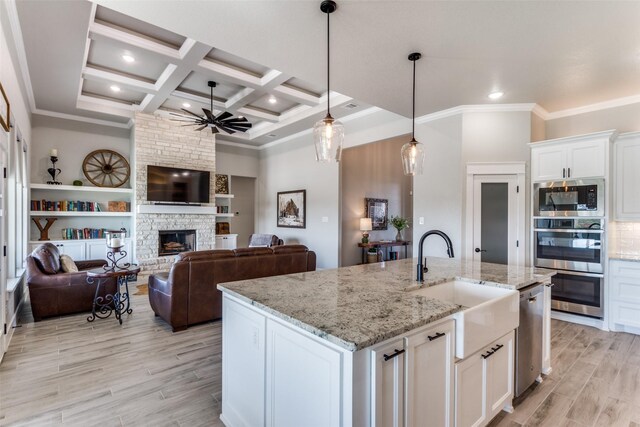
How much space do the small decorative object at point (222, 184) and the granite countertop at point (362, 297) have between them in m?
6.43

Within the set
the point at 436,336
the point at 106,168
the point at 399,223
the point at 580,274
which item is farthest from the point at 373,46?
the point at 106,168

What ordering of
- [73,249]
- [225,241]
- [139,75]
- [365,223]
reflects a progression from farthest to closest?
[225,241] → [365,223] → [73,249] → [139,75]

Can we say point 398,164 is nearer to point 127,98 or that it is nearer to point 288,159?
point 288,159

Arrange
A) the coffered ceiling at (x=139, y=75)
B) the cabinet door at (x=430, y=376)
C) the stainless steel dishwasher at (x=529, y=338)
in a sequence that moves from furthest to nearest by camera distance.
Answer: the coffered ceiling at (x=139, y=75) < the stainless steel dishwasher at (x=529, y=338) < the cabinet door at (x=430, y=376)

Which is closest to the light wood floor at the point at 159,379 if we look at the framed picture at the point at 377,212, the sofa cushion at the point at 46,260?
the sofa cushion at the point at 46,260

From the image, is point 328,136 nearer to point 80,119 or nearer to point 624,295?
point 624,295

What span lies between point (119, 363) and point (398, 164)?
725cm

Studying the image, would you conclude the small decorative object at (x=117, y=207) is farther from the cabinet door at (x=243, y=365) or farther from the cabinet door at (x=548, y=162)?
the cabinet door at (x=548, y=162)

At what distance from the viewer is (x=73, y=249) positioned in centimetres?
602

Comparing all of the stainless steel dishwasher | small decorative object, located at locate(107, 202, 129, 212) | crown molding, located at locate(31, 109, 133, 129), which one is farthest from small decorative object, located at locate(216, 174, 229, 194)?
the stainless steel dishwasher

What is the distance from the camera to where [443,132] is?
4852 millimetres

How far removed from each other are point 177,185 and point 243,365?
5666mm

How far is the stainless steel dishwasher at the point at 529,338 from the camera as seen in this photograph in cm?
227

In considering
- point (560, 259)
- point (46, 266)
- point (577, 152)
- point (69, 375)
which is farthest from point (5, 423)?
point (577, 152)
